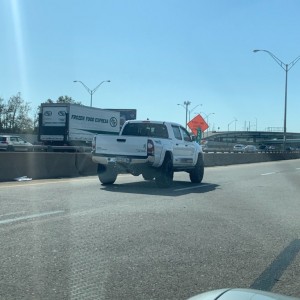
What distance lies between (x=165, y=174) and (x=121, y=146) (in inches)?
64.1

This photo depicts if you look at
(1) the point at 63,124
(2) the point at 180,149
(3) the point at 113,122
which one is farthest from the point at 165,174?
(3) the point at 113,122

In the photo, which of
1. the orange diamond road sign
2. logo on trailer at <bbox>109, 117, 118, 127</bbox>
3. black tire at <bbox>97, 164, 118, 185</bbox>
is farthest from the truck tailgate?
logo on trailer at <bbox>109, 117, 118, 127</bbox>

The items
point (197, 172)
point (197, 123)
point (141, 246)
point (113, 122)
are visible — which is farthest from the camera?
point (113, 122)

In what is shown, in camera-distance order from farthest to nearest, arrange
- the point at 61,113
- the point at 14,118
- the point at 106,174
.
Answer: the point at 14,118 → the point at 61,113 → the point at 106,174

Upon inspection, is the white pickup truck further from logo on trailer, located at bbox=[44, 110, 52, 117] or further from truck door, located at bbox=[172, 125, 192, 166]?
logo on trailer, located at bbox=[44, 110, 52, 117]

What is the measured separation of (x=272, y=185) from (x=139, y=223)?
11009mm

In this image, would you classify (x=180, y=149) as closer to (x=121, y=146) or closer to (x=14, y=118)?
(x=121, y=146)

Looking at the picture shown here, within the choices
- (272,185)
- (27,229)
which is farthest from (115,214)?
(272,185)

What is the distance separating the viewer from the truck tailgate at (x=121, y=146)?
15695 mm

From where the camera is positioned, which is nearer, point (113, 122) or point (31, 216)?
point (31, 216)

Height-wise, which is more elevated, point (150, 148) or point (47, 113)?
point (47, 113)

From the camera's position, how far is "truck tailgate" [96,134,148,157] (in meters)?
15.7

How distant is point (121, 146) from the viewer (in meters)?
16.0

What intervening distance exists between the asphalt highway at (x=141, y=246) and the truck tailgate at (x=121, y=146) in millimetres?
2763
